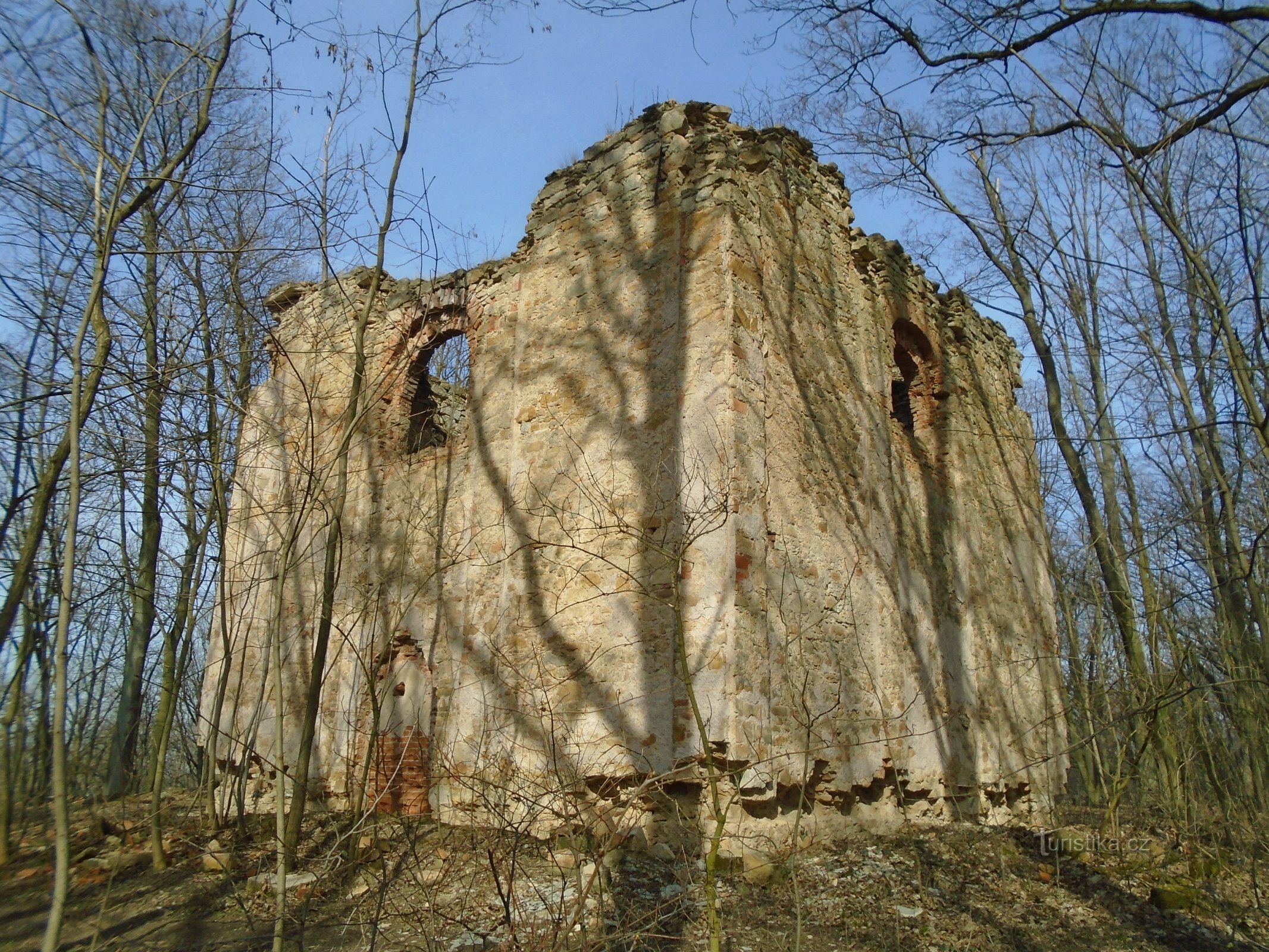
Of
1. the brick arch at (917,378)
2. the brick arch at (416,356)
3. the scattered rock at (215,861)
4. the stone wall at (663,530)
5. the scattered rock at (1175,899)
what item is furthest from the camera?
the brick arch at (917,378)

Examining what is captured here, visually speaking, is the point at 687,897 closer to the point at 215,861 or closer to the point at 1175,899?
the point at 1175,899

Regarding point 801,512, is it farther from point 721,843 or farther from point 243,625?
point 243,625

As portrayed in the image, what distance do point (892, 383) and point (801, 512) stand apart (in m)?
3.55

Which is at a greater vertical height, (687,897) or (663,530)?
(663,530)

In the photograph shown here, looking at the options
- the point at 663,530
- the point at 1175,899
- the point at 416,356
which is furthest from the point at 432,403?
the point at 1175,899

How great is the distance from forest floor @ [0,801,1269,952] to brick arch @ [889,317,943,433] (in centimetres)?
391

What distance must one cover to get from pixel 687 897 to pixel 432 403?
606 cm

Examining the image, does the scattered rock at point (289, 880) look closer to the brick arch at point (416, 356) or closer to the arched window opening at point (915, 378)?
the brick arch at point (416, 356)

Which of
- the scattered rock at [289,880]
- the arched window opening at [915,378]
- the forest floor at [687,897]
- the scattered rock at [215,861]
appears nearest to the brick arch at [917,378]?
the arched window opening at [915,378]

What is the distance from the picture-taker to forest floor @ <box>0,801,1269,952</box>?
3959mm

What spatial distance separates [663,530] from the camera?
5.21m

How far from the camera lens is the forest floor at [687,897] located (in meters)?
3.96

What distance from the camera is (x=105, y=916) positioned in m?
4.97

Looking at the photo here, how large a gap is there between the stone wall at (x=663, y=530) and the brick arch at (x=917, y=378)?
0.04m
